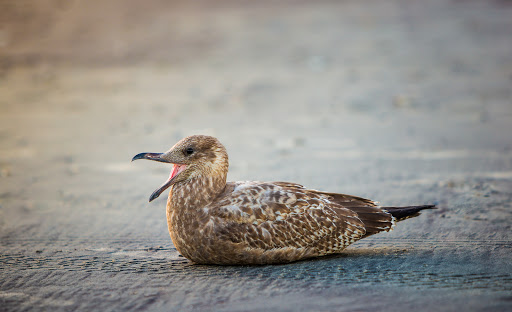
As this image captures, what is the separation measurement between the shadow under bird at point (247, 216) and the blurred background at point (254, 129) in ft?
0.57

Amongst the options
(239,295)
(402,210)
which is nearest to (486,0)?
(402,210)

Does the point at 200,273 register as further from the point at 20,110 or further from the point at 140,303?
the point at 20,110

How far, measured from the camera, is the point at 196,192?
558 centimetres

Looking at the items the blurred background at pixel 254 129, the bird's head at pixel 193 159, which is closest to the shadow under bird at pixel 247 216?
the bird's head at pixel 193 159

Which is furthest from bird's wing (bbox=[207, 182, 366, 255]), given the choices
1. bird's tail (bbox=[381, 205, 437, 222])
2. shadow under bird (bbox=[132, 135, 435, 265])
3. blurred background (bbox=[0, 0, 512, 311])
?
bird's tail (bbox=[381, 205, 437, 222])

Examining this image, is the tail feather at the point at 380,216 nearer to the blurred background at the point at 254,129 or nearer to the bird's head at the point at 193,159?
the blurred background at the point at 254,129

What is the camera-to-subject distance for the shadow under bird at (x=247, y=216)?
5.41 metres

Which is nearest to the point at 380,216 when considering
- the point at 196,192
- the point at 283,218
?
the point at 283,218

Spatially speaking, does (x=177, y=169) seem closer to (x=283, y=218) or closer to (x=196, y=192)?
(x=196, y=192)

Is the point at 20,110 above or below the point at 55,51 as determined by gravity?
below

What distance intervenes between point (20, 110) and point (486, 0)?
57.4 ft

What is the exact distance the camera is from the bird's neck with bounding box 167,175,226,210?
5.54 meters

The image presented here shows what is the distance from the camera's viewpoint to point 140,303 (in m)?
4.74

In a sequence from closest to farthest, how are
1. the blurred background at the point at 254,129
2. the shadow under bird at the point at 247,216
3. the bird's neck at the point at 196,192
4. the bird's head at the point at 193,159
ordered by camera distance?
1. the blurred background at the point at 254,129
2. the shadow under bird at the point at 247,216
3. the bird's neck at the point at 196,192
4. the bird's head at the point at 193,159
